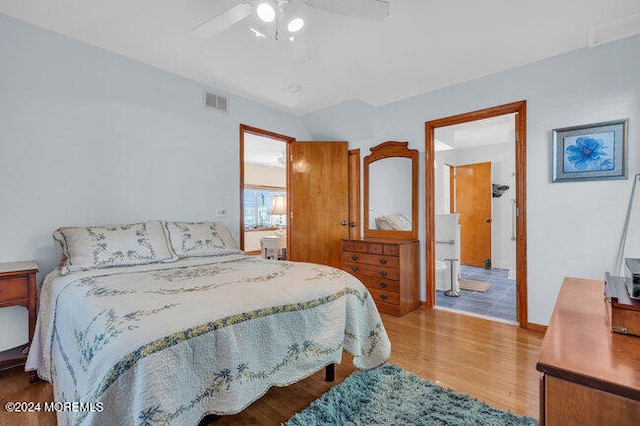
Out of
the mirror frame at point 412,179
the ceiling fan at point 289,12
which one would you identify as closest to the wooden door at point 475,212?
the mirror frame at point 412,179

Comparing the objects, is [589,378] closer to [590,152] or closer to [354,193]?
[590,152]

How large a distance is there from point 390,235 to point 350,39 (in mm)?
2305

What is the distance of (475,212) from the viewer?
6.12 meters

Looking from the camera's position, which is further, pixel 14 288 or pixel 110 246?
pixel 110 246

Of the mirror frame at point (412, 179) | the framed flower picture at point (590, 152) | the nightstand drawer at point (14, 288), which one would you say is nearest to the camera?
the nightstand drawer at point (14, 288)

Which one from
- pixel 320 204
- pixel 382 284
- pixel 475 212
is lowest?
pixel 382 284

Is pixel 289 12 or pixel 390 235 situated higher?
pixel 289 12

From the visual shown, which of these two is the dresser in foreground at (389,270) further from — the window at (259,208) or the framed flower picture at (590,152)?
the window at (259,208)

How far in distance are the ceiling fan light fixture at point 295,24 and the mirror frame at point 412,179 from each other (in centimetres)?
226

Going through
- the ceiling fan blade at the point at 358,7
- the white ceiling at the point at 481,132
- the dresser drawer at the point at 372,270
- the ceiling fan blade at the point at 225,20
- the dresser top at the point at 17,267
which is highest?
the white ceiling at the point at 481,132

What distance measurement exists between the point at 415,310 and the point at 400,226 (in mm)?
1007

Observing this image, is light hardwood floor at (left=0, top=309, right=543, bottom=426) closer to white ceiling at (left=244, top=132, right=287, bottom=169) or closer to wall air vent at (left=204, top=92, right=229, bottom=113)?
wall air vent at (left=204, top=92, right=229, bottom=113)

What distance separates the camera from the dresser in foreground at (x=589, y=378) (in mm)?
583

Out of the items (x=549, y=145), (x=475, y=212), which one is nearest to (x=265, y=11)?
(x=549, y=145)
